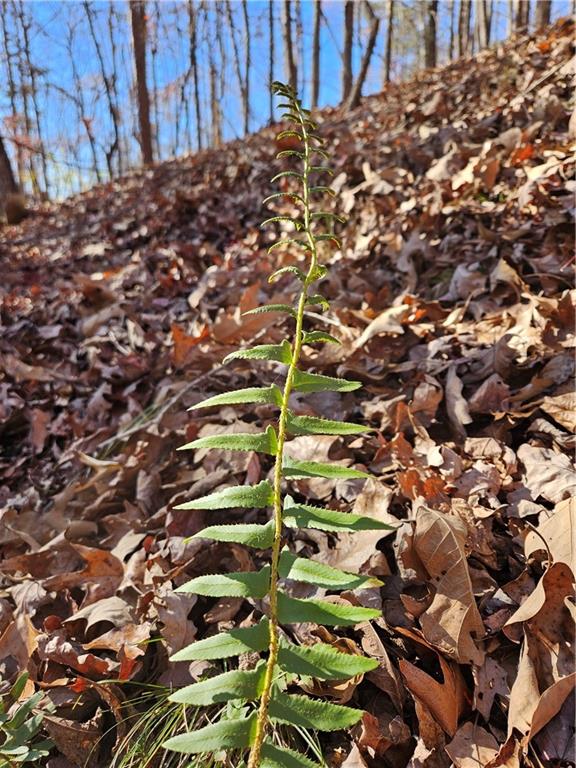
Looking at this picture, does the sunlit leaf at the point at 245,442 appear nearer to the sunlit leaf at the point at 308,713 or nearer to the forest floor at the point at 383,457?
the sunlit leaf at the point at 308,713

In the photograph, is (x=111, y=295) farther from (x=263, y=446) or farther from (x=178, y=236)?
(x=263, y=446)

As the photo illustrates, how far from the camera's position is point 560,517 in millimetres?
1186

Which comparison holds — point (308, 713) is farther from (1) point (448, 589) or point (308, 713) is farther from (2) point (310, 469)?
(1) point (448, 589)

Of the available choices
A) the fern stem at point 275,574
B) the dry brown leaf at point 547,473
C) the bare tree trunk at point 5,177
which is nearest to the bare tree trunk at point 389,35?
the bare tree trunk at point 5,177

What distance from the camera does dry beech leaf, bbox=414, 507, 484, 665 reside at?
110 centimetres

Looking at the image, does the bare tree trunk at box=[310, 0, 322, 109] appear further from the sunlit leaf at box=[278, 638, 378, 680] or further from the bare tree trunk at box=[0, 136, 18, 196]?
the sunlit leaf at box=[278, 638, 378, 680]

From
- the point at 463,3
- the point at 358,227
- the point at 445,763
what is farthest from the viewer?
the point at 463,3

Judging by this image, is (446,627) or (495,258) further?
(495,258)

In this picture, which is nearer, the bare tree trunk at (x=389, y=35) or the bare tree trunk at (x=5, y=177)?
the bare tree trunk at (x=389, y=35)

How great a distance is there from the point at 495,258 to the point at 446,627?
1.96 m

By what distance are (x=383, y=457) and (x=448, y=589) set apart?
Result: 21.8 inches

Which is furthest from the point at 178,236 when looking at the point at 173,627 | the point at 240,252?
the point at 173,627

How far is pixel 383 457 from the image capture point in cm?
167

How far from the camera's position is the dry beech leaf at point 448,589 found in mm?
1101
